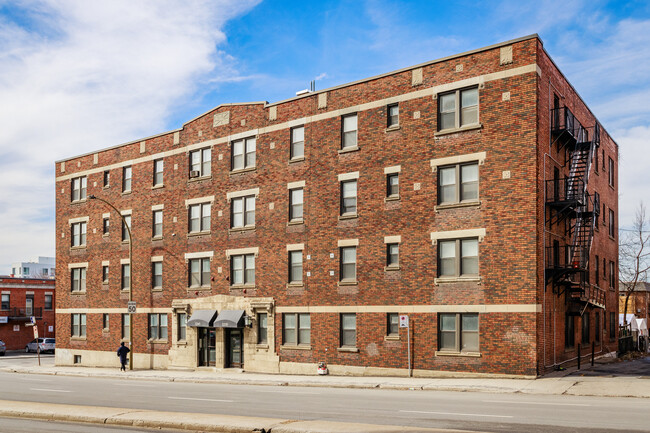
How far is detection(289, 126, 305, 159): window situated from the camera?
34.3 metres

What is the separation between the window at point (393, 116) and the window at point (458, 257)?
619 cm

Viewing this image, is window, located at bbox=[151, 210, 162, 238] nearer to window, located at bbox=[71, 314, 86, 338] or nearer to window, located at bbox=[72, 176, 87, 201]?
window, located at bbox=[72, 176, 87, 201]

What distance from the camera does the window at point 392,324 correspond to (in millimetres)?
29917

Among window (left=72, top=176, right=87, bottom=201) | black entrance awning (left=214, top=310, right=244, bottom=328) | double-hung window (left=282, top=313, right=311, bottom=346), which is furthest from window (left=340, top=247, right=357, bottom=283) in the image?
window (left=72, top=176, right=87, bottom=201)

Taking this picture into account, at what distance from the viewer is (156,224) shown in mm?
41438

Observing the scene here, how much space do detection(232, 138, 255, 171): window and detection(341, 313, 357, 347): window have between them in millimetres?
10316

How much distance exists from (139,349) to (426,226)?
857 inches

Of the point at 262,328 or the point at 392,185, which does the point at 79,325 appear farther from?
the point at 392,185

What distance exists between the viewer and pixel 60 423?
15719mm

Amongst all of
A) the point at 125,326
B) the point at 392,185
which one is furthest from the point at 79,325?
the point at 392,185

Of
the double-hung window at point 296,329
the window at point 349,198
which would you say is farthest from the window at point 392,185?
the double-hung window at point 296,329

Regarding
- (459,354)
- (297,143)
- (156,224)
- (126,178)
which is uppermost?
(297,143)

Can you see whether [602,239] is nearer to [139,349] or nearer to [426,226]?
[426,226]

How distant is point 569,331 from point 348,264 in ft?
36.3
